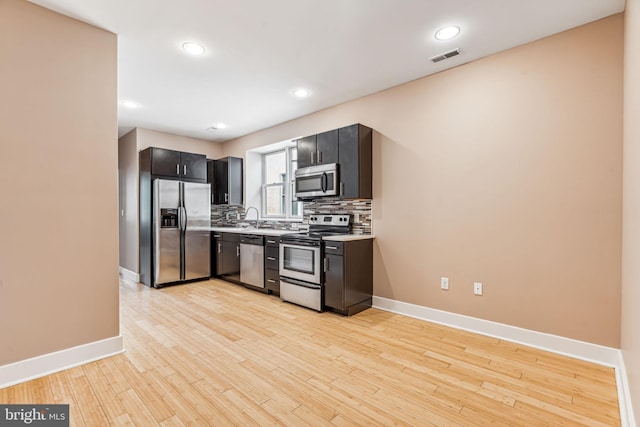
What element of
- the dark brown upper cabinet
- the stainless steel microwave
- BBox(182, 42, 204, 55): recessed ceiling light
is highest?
BBox(182, 42, 204, 55): recessed ceiling light

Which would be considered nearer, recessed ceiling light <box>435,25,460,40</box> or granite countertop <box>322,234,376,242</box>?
recessed ceiling light <box>435,25,460,40</box>

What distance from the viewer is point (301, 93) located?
3818 mm

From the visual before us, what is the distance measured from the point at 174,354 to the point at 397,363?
1.82 metres

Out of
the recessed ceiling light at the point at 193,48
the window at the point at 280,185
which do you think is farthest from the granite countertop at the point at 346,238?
the recessed ceiling light at the point at 193,48

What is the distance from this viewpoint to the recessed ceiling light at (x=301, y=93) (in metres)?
3.73

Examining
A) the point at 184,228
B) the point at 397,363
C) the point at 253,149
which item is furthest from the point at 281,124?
the point at 397,363

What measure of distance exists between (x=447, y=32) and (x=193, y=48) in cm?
224

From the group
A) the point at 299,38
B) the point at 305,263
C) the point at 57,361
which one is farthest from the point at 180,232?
the point at 299,38

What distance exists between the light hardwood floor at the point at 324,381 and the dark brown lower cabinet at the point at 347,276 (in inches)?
13.1

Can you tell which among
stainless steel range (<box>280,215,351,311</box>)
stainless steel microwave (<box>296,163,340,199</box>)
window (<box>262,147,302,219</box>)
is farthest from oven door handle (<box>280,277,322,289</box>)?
window (<box>262,147,302,219</box>)

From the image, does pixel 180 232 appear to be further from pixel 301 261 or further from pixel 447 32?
pixel 447 32

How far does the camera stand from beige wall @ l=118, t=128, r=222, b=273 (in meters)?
5.25

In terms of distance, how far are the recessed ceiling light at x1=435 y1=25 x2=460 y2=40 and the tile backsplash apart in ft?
6.27

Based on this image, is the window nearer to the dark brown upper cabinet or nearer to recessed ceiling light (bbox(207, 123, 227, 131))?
recessed ceiling light (bbox(207, 123, 227, 131))
